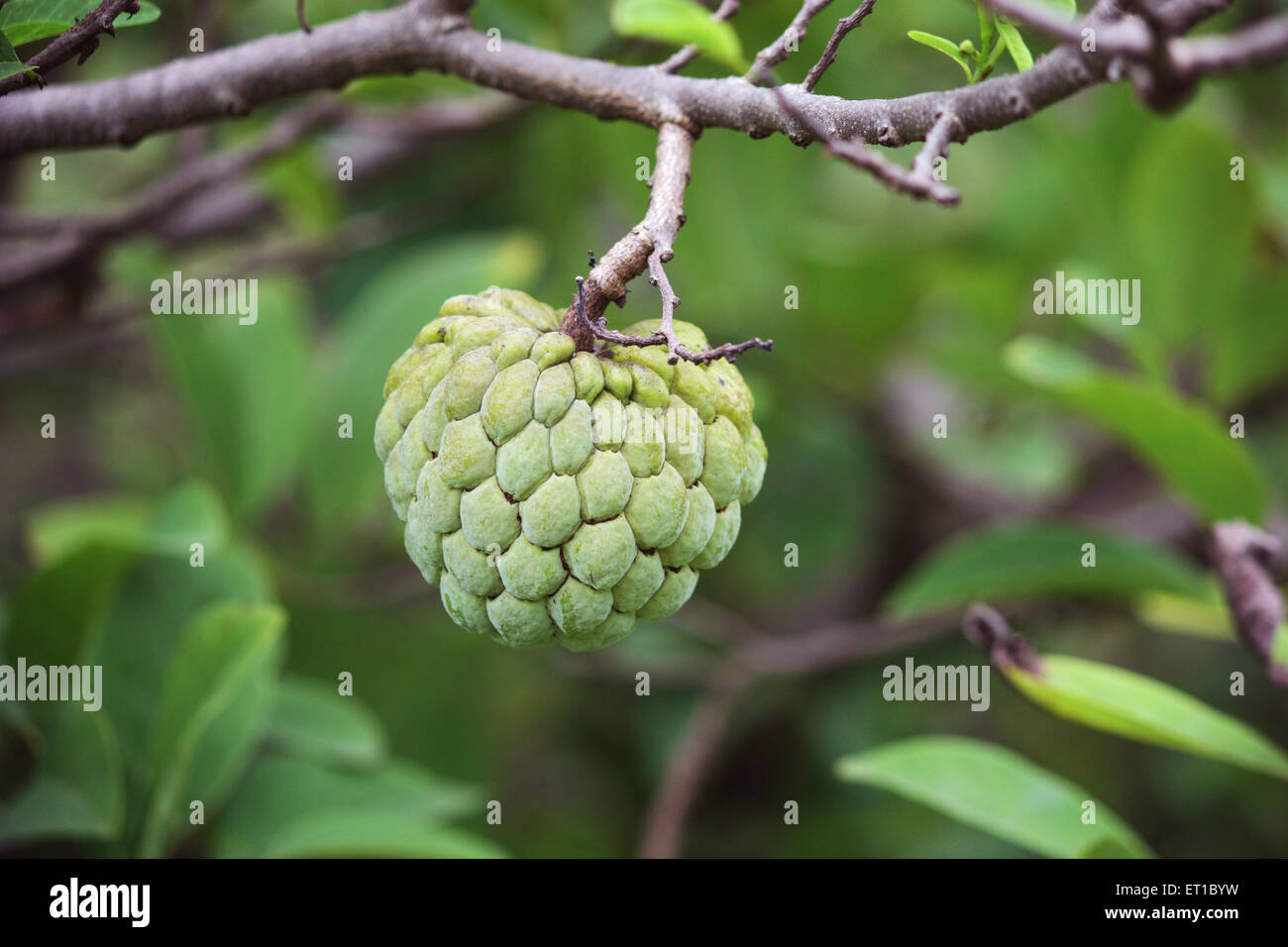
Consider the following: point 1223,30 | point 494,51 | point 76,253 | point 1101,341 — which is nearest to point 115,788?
point 76,253

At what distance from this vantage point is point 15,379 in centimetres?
265

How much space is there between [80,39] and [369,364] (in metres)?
1.21

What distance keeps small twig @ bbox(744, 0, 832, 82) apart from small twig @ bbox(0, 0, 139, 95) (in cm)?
51

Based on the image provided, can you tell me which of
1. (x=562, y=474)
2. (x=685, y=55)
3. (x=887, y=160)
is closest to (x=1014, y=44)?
(x=887, y=160)

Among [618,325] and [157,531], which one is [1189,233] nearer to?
[618,325]

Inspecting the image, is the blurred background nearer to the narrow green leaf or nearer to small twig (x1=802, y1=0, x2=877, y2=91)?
the narrow green leaf

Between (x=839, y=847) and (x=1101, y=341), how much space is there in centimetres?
145

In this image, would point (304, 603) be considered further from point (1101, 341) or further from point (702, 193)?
point (1101, 341)

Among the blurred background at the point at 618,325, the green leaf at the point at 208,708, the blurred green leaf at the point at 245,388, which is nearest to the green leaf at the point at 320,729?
the blurred background at the point at 618,325

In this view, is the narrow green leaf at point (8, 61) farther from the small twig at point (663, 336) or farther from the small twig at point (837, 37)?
the small twig at point (837, 37)

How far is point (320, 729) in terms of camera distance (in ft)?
5.48

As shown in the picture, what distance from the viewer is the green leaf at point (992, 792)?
1.34 meters
